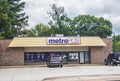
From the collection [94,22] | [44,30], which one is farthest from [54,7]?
[94,22]

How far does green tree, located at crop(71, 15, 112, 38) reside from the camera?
113562 millimetres

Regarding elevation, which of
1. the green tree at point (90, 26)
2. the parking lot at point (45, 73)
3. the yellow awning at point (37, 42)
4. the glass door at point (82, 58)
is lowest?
the glass door at point (82, 58)

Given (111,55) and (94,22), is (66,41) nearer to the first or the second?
(111,55)

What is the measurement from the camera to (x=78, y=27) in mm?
114625

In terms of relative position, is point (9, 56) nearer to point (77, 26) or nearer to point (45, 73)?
point (45, 73)

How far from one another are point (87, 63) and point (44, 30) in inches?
1805

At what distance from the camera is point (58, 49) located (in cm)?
6397

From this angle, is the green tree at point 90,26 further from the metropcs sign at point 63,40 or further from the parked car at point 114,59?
the parked car at point 114,59

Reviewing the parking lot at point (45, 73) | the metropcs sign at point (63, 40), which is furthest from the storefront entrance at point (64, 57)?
the parking lot at point (45, 73)

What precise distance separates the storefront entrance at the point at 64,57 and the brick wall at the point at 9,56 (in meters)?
1.38

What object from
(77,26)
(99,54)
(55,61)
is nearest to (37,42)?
(55,61)

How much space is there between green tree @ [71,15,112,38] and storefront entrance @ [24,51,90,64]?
4740 cm

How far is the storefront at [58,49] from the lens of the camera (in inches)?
2452

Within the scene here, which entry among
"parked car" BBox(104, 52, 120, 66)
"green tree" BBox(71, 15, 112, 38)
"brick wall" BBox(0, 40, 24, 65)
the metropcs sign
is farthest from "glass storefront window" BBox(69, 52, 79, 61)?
"green tree" BBox(71, 15, 112, 38)
